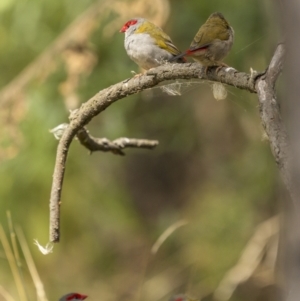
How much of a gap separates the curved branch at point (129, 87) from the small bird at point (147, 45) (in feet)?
0.89

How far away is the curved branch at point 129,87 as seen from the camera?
1.44 metres

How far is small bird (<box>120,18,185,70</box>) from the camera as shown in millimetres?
2097

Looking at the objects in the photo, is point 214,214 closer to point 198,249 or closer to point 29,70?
point 198,249

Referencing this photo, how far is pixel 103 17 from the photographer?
13.1 feet

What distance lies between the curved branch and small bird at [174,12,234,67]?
46mm

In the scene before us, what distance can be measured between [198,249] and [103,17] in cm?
210

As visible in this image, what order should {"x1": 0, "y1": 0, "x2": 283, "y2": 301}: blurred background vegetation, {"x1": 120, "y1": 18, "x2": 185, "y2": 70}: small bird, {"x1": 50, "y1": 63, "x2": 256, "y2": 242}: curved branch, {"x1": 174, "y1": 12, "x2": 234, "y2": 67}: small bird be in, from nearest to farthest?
{"x1": 50, "y1": 63, "x2": 256, "y2": 242}: curved branch → {"x1": 174, "y1": 12, "x2": 234, "y2": 67}: small bird → {"x1": 120, "y1": 18, "x2": 185, "y2": 70}: small bird → {"x1": 0, "y1": 0, "x2": 283, "y2": 301}: blurred background vegetation

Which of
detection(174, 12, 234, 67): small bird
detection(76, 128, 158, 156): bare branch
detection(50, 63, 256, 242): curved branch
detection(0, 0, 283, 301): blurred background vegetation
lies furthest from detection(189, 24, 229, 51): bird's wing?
detection(0, 0, 283, 301): blurred background vegetation

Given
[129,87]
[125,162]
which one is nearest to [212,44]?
[129,87]

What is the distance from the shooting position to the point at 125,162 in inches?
237

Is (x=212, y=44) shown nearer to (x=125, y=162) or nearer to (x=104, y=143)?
(x=104, y=143)

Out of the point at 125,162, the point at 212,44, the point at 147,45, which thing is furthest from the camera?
the point at 125,162

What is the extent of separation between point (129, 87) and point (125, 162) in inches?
170

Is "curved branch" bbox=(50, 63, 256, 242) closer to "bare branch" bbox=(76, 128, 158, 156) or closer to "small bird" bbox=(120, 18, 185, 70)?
"bare branch" bbox=(76, 128, 158, 156)
